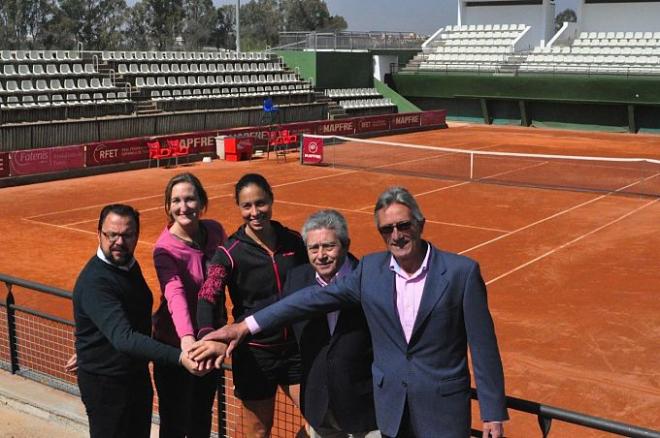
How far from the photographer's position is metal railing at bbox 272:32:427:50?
160ft

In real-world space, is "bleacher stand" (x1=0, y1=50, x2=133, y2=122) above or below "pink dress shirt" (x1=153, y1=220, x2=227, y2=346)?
above

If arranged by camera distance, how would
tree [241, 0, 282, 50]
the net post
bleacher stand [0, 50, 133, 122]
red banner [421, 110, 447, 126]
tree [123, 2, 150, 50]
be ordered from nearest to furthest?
the net post → bleacher stand [0, 50, 133, 122] → red banner [421, 110, 447, 126] → tree [123, 2, 150, 50] → tree [241, 0, 282, 50]

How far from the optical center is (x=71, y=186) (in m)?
23.8

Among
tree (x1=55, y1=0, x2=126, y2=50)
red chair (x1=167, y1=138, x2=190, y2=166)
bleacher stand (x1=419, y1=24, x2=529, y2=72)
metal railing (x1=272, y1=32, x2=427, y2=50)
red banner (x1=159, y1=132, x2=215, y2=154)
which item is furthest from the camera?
tree (x1=55, y1=0, x2=126, y2=50)

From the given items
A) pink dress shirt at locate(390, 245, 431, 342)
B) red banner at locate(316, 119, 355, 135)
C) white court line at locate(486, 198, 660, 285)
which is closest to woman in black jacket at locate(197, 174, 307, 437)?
pink dress shirt at locate(390, 245, 431, 342)

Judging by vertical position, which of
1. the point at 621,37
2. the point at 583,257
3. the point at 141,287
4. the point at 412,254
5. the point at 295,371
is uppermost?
the point at 621,37

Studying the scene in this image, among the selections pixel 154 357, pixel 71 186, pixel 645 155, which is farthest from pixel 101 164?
pixel 154 357

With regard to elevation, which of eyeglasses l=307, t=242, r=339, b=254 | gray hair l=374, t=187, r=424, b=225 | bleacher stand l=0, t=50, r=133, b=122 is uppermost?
bleacher stand l=0, t=50, r=133, b=122

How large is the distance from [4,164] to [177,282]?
20.7 meters

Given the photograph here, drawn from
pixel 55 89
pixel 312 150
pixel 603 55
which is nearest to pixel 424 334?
pixel 312 150

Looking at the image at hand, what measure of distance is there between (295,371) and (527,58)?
46.6 meters

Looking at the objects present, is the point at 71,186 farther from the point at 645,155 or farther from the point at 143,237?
the point at 645,155

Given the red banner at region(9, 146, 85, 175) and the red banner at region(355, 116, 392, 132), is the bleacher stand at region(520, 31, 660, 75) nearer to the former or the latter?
the red banner at region(355, 116, 392, 132)

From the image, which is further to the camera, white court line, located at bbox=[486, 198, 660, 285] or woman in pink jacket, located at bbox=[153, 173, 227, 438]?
white court line, located at bbox=[486, 198, 660, 285]
